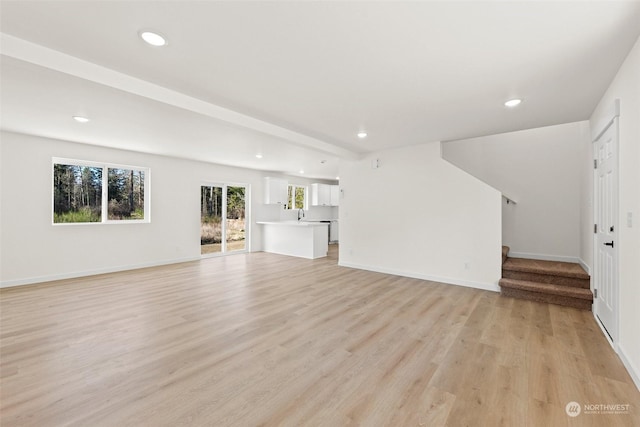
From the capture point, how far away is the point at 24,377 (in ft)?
6.67

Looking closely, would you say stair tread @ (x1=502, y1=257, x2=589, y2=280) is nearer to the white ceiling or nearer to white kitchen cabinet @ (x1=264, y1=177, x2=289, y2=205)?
the white ceiling

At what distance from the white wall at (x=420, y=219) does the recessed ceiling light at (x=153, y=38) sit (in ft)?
14.1

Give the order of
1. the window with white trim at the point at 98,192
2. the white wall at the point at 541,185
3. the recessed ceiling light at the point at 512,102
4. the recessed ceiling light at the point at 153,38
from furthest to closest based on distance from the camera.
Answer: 1. the window with white trim at the point at 98,192
2. the white wall at the point at 541,185
3. the recessed ceiling light at the point at 512,102
4. the recessed ceiling light at the point at 153,38

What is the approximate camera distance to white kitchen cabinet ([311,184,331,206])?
31.2 feet

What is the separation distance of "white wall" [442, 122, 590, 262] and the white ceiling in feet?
5.25

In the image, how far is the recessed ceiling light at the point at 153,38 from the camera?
1896 millimetres

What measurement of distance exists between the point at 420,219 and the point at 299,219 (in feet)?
17.3

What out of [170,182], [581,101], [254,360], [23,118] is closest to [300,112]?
[254,360]

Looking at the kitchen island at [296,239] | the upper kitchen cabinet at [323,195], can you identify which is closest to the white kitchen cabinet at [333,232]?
the upper kitchen cabinet at [323,195]

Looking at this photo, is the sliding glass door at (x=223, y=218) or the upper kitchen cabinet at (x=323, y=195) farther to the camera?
the upper kitchen cabinet at (x=323, y=195)

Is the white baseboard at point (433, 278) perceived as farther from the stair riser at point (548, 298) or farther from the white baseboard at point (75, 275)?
the white baseboard at point (75, 275)

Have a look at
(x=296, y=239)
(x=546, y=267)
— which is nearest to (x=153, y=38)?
(x=546, y=267)

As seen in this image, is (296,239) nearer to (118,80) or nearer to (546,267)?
(546,267)

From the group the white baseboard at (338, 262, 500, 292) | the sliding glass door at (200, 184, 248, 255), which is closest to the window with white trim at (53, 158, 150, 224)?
the sliding glass door at (200, 184, 248, 255)
